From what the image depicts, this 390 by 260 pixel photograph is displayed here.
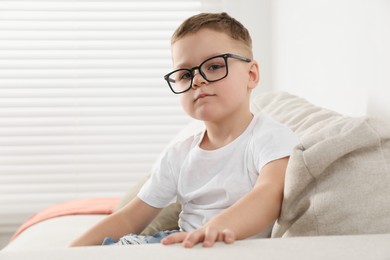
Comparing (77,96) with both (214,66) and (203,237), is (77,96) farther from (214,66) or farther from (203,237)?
(203,237)

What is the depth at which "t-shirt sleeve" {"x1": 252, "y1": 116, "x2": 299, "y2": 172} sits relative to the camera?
1.34 m

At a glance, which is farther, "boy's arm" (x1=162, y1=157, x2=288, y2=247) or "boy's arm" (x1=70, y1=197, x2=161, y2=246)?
"boy's arm" (x1=70, y1=197, x2=161, y2=246)

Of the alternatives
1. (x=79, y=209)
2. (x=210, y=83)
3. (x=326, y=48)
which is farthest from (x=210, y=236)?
(x=79, y=209)

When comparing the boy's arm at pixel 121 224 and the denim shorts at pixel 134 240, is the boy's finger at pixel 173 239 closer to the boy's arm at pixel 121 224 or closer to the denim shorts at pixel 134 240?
the denim shorts at pixel 134 240

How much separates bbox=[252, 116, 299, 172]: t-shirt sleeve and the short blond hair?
232 mm

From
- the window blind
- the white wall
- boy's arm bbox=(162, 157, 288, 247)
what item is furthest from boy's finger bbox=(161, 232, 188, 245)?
the window blind

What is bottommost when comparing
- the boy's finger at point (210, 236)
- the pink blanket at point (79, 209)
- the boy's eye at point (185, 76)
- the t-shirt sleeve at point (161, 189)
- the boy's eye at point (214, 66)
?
the pink blanket at point (79, 209)

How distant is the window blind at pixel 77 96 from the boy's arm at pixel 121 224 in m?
2.03

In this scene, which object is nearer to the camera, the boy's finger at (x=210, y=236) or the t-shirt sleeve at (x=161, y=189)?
the boy's finger at (x=210, y=236)

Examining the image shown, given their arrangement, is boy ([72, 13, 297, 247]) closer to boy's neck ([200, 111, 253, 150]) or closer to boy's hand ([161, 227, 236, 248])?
boy's neck ([200, 111, 253, 150])

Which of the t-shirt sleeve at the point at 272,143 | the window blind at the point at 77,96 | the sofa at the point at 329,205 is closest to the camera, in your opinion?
the sofa at the point at 329,205

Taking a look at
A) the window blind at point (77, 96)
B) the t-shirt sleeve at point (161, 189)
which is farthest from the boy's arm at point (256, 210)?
the window blind at point (77, 96)

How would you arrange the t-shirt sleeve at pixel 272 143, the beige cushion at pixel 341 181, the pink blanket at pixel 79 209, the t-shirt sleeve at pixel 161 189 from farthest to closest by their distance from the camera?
the pink blanket at pixel 79 209 → the t-shirt sleeve at pixel 161 189 → the t-shirt sleeve at pixel 272 143 → the beige cushion at pixel 341 181

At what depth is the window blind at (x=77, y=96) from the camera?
11.6 ft
